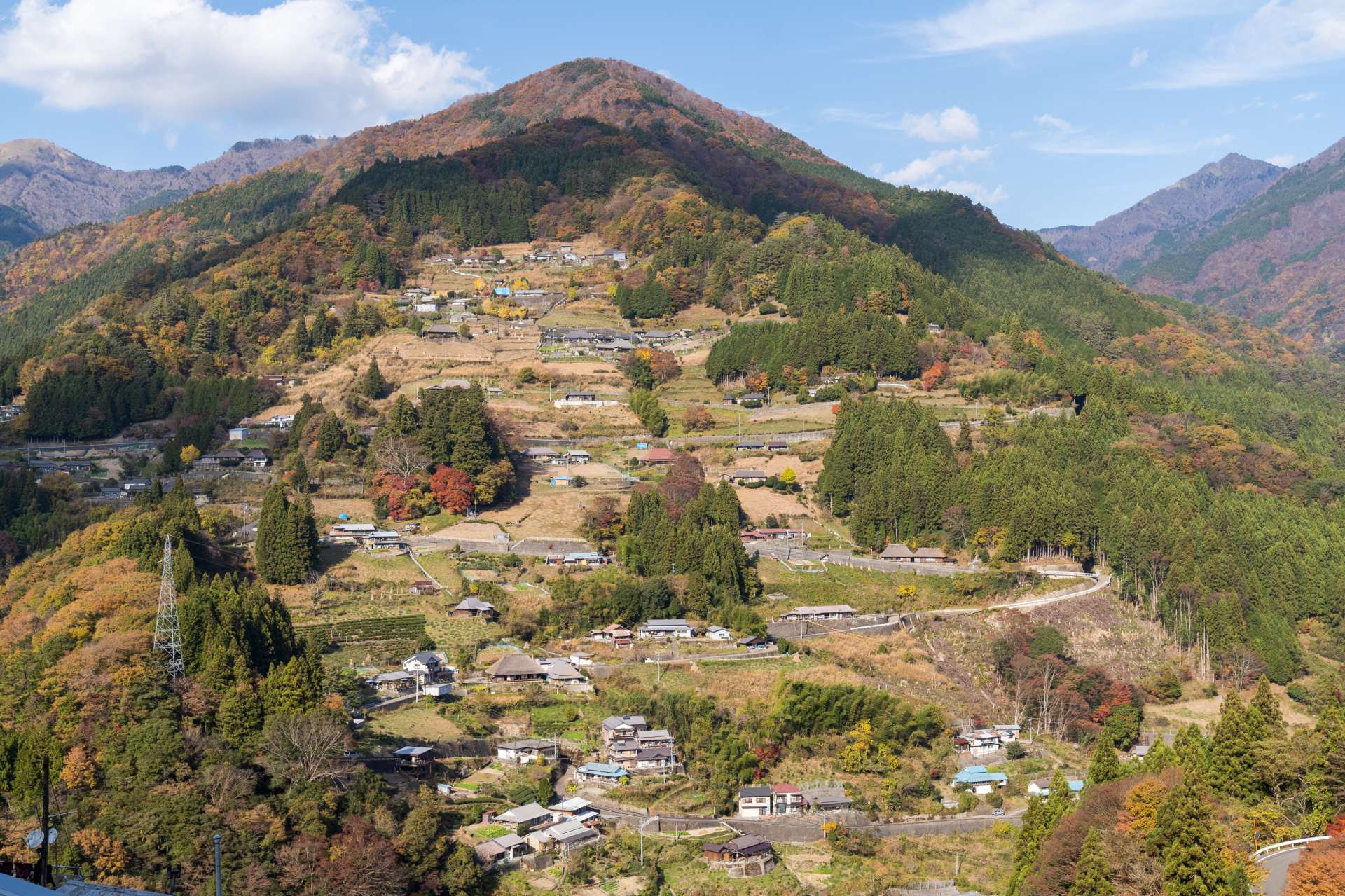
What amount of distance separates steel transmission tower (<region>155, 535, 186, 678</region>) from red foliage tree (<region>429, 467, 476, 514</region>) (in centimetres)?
1776

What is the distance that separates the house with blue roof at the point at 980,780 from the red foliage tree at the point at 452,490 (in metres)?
23.2

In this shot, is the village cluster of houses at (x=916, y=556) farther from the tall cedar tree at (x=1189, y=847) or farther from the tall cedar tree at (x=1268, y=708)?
the tall cedar tree at (x=1189, y=847)

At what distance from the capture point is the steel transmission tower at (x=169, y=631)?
1280 inches

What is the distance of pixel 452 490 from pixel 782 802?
867 inches

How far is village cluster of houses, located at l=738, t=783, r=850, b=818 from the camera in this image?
3397 centimetres

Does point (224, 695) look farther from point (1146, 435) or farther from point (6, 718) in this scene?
point (1146, 435)

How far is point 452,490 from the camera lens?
5138 centimetres

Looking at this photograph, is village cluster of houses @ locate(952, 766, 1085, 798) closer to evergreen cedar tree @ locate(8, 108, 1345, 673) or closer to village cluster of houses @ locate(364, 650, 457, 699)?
evergreen cedar tree @ locate(8, 108, 1345, 673)

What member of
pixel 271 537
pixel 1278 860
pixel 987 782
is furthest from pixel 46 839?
pixel 271 537

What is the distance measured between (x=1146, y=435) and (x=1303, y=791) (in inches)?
1179

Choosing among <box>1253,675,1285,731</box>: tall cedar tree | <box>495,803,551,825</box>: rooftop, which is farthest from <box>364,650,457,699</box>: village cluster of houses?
<box>1253,675,1285,731</box>: tall cedar tree

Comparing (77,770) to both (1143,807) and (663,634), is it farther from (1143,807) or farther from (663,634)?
(1143,807)

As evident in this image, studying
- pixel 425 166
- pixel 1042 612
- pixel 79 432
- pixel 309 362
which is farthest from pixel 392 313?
pixel 1042 612

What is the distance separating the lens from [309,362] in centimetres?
7056
